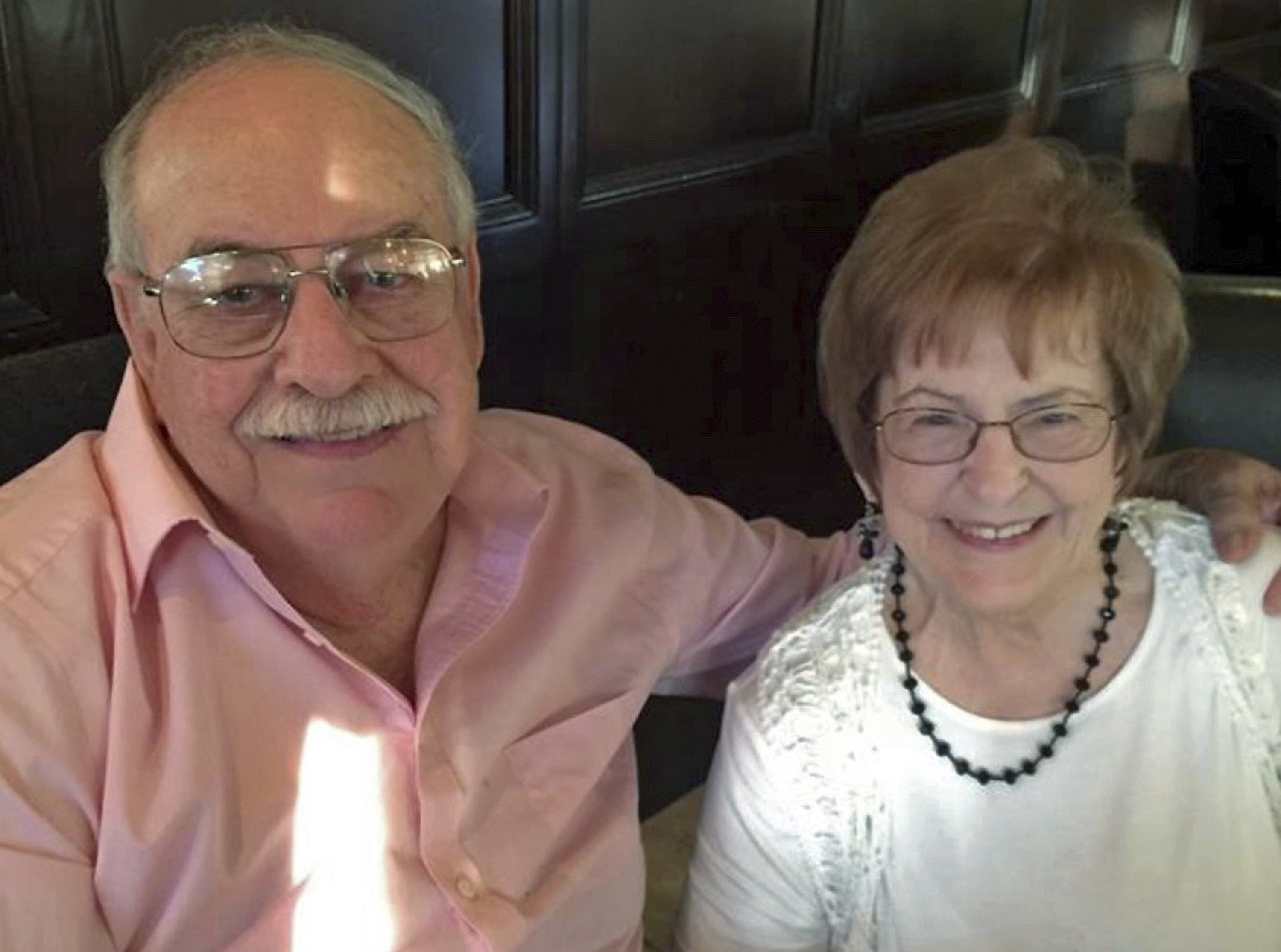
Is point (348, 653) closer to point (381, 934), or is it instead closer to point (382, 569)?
point (382, 569)

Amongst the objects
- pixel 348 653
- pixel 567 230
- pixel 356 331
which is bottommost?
pixel 348 653

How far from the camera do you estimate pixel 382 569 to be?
142 centimetres

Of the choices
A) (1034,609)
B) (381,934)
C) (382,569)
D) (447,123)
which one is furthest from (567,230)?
(381,934)

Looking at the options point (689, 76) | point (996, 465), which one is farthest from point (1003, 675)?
point (689, 76)

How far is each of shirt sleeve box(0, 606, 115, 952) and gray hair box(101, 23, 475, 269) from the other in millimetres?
362

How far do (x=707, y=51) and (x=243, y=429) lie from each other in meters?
1.10

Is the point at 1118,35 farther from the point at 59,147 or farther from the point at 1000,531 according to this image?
the point at 59,147

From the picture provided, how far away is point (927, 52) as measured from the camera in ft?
8.25

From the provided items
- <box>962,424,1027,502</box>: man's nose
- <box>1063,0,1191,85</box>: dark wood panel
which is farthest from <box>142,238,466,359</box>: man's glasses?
<box>1063,0,1191,85</box>: dark wood panel

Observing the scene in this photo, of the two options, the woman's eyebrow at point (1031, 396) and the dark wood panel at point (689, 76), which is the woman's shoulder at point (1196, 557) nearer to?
the woman's eyebrow at point (1031, 396)

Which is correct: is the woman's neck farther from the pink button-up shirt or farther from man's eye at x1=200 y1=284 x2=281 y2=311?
man's eye at x1=200 y1=284 x2=281 y2=311

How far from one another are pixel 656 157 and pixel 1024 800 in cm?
107

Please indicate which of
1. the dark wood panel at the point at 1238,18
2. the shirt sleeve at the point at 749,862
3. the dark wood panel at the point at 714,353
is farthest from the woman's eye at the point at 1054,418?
the dark wood panel at the point at 1238,18

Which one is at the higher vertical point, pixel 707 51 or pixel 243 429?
pixel 707 51
